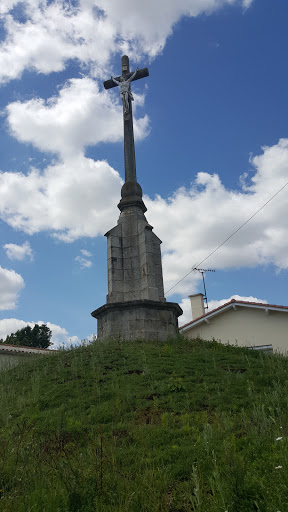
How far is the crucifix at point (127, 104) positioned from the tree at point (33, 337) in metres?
26.4

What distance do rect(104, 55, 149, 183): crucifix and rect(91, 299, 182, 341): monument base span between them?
519 centimetres

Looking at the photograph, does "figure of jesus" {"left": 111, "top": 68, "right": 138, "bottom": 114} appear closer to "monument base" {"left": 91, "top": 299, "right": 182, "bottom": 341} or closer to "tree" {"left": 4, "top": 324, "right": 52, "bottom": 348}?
"monument base" {"left": 91, "top": 299, "right": 182, "bottom": 341}

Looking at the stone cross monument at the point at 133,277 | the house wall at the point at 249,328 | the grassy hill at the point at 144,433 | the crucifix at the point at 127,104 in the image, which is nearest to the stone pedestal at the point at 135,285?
the stone cross monument at the point at 133,277

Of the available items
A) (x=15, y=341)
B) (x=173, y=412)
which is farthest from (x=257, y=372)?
(x=15, y=341)

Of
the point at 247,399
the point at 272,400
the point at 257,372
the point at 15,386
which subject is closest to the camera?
the point at 272,400

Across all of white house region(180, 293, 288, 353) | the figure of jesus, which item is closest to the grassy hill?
white house region(180, 293, 288, 353)

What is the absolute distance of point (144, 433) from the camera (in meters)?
5.36

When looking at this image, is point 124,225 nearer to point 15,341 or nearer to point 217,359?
point 217,359

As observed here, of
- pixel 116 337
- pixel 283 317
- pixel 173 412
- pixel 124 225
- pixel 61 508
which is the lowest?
pixel 61 508

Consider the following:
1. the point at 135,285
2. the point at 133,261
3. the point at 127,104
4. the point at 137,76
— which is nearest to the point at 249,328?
the point at 135,285

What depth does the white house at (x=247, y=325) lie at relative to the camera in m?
17.7

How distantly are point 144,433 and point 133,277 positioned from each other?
879 centimetres

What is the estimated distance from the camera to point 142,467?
4320 mm

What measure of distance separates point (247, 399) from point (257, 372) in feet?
6.57
